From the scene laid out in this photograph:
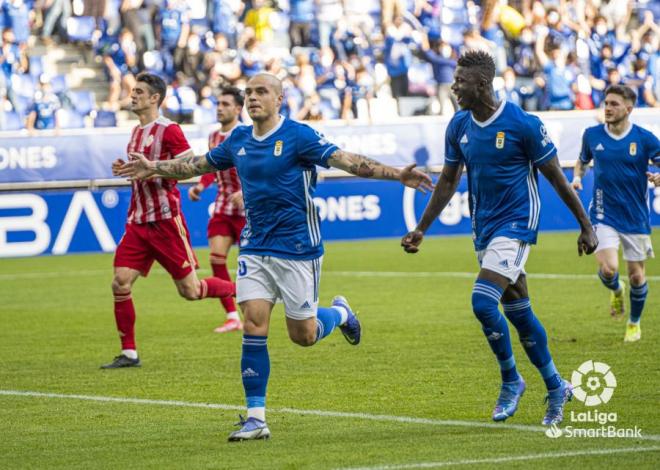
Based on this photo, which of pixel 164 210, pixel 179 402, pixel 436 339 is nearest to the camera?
pixel 179 402

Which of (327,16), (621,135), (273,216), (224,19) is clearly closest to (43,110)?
(224,19)

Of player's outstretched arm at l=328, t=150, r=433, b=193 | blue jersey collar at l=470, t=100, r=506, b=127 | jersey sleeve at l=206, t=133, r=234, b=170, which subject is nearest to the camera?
player's outstretched arm at l=328, t=150, r=433, b=193

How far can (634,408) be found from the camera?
26.3ft

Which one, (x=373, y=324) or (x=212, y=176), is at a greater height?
(x=212, y=176)

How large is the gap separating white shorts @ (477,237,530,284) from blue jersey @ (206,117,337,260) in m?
1.01

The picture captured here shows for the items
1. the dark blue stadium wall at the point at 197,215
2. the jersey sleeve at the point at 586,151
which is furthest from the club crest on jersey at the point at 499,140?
the dark blue stadium wall at the point at 197,215

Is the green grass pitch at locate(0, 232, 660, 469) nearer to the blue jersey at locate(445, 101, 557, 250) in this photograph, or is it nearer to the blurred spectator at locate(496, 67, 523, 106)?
the blue jersey at locate(445, 101, 557, 250)

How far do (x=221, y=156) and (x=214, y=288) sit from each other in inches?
153

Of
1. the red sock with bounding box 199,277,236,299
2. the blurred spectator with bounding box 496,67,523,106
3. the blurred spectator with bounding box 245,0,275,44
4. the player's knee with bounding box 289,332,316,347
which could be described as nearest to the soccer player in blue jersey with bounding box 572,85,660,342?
the red sock with bounding box 199,277,236,299

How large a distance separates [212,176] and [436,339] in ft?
11.8

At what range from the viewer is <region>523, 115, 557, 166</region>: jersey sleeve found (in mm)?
7691

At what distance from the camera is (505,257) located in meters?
7.70

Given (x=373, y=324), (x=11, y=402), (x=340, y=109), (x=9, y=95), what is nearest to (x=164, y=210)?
(x=11, y=402)

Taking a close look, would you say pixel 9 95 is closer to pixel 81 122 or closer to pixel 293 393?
pixel 81 122
